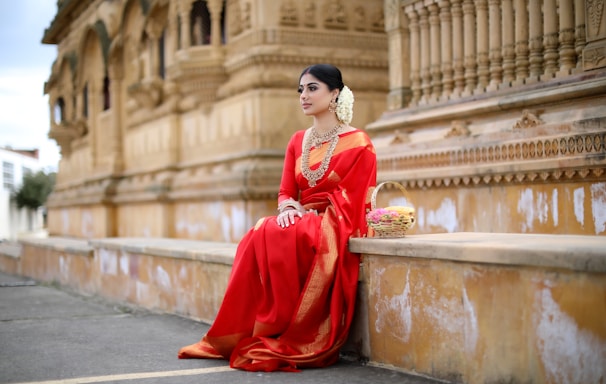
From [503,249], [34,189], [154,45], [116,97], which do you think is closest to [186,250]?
[503,249]

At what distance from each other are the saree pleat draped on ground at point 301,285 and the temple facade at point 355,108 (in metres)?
1.52

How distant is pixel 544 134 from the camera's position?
557cm

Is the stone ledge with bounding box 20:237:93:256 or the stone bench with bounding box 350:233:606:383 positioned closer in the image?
the stone bench with bounding box 350:233:606:383

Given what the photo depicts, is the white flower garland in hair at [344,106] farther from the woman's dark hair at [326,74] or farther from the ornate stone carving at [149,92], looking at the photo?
the ornate stone carving at [149,92]

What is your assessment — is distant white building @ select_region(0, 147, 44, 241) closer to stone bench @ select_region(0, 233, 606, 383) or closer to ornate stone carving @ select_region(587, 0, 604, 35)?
ornate stone carving @ select_region(587, 0, 604, 35)

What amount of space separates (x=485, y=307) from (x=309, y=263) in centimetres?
119

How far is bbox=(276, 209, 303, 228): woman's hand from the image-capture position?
181 inches

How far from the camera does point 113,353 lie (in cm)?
493

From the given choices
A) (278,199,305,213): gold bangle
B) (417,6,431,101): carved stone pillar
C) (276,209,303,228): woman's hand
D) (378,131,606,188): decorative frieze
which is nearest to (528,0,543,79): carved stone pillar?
(378,131,606,188): decorative frieze

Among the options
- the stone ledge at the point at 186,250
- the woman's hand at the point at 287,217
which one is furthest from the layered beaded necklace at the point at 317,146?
the stone ledge at the point at 186,250

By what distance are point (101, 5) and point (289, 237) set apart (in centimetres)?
1314

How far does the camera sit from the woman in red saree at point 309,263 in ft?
14.5

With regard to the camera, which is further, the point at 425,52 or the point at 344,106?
the point at 425,52

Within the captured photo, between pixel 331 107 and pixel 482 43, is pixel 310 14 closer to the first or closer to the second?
pixel 482 43
